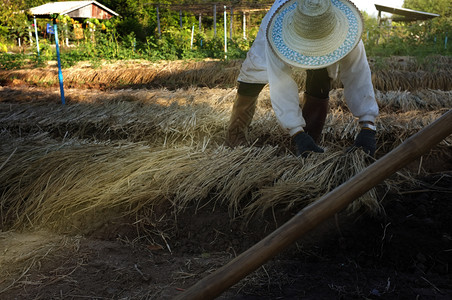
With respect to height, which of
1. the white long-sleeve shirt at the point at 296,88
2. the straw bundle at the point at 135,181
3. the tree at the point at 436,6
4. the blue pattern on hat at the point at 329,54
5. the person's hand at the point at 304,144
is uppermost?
the tree at the point at 436,6

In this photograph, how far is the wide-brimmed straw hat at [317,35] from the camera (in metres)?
2.22

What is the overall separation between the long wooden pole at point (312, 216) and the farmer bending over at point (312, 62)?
3.11 ft

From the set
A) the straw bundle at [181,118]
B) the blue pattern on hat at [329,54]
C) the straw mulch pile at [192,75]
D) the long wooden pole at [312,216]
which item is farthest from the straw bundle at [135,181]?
the straw mulch pile at [192,75]

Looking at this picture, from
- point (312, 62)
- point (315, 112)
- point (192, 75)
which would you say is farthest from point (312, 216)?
point (192, 75)

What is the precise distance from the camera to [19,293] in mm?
1880

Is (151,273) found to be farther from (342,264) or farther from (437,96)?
(437,96)

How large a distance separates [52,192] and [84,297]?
1.01 metres

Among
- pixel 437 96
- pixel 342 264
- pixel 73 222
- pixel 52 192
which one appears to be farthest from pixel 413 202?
pixel 437 96

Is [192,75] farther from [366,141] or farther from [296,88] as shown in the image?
[366,141]

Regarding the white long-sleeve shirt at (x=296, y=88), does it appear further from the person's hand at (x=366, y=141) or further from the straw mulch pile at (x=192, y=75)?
the straw mulch pile at (x=192, y=75)

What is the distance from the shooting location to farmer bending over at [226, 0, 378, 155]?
7.40ft

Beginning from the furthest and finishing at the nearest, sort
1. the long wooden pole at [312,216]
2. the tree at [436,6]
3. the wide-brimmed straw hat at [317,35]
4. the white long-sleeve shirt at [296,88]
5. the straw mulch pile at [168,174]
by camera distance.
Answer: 1. the tree at [436,6]
2. the white long-sleeve shirt at [296,88]
3. the straw mulch pile at [168,174]
4. the wide-brimmed straw hat at [317,35]
5. the long wooden pole at [312,216]

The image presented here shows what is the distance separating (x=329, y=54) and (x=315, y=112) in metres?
0.88

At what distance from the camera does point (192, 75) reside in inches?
324
